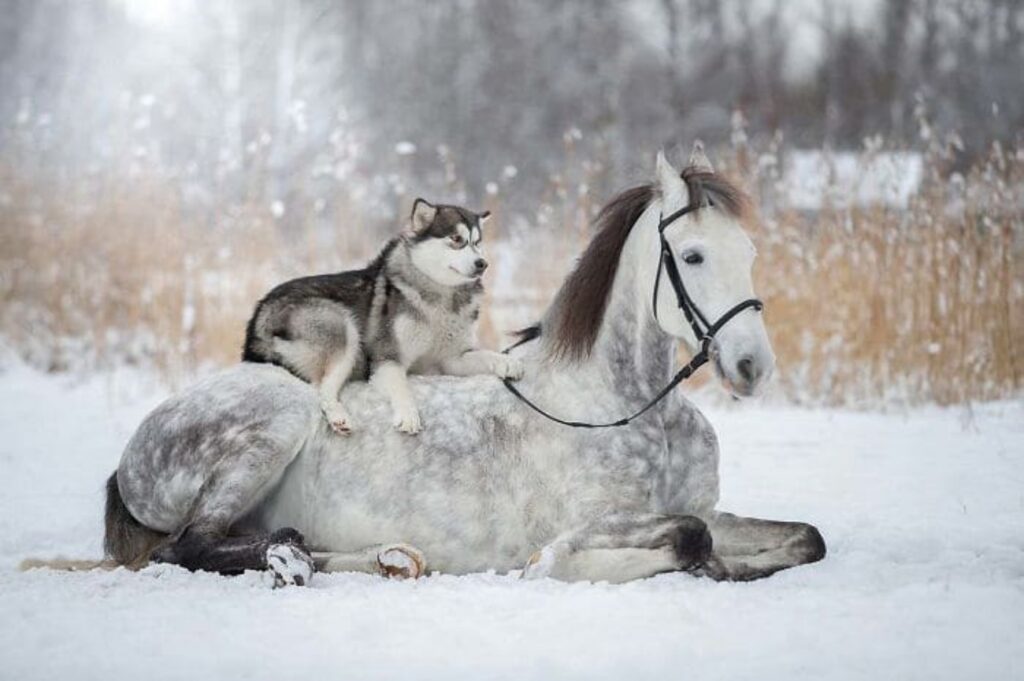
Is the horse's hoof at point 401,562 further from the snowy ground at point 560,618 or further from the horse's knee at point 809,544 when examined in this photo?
the horse's knee at point 809,544

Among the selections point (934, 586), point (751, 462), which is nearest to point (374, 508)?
point (934, 586)

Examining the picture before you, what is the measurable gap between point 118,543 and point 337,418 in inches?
40.0

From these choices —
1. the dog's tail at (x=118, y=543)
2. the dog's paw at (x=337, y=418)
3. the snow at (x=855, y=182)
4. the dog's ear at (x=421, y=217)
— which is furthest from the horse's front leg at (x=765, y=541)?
the snow at (x=855, y=182)

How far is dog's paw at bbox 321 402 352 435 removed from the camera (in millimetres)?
3756

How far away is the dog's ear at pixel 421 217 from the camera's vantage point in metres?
4.23

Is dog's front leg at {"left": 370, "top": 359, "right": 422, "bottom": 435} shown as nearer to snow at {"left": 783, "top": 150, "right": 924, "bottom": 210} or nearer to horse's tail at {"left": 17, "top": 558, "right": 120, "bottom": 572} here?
horse's tail at {"left": 17, "top": 558, "right": 120, "bottom": 572}

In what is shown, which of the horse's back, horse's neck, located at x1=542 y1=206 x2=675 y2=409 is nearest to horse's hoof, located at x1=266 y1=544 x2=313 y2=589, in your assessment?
the horse's back

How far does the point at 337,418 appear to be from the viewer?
3754mm

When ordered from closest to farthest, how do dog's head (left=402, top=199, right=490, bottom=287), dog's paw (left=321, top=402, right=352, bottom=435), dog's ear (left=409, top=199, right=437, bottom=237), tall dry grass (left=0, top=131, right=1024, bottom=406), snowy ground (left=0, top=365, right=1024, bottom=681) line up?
snowy ground (left=0, top=365, right=1024, bottom=681) < dog's paw (left=321, top=402, right=352, bottom=435) < dog's head (left=402, top=199, right=490, bottom=287) < dog's ear (left=409, top=199, right=437, bottom=237) < tall dry grass (left=0, top=131, right=1024, bottom=406)

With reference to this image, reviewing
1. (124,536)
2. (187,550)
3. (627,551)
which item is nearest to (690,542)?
(627,551)

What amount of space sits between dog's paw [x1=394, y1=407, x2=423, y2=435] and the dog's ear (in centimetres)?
84

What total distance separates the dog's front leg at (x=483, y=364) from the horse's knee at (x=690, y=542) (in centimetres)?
86


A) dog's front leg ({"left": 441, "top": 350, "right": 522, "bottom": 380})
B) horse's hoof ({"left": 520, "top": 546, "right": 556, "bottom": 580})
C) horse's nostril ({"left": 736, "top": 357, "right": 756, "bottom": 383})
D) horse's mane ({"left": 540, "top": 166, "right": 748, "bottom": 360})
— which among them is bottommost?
horse's hoof ({"left": 520, "top": 546, "right": 556, "bottom": 580})

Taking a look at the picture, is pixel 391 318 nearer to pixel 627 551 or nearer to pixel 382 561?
pixel 382 561
